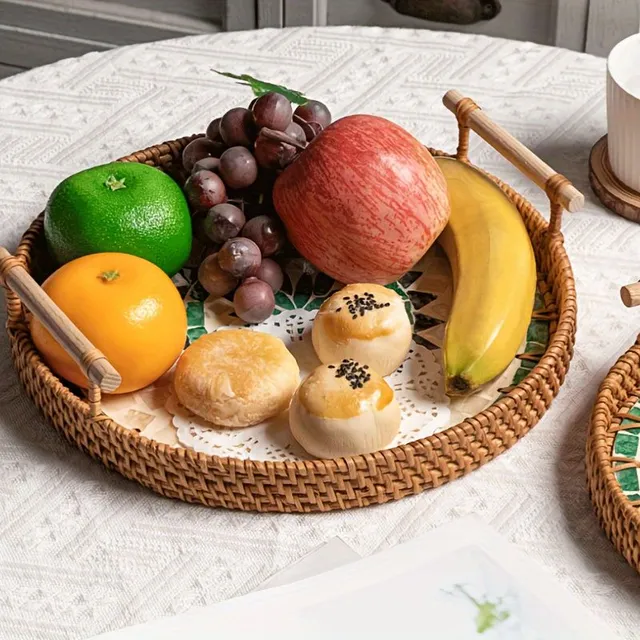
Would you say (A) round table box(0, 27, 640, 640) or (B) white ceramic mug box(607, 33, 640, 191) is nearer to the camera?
(A) round table box(0, 27, 640, 640)

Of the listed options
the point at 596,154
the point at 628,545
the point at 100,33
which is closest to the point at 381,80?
the point at 596,154

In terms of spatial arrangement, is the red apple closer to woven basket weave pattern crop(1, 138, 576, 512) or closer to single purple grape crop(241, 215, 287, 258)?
single purple grape crop(241, 215, 287, 258)

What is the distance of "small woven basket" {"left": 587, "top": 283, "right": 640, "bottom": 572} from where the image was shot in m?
0.69

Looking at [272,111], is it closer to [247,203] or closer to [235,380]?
[247,203]

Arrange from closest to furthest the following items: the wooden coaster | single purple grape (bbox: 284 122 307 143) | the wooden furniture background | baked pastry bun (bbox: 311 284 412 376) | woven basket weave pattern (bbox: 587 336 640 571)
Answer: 1. woven basket weave pattern (bbox: 587 336 640 571)
2. baked pastry bun (bbox: 311 284 412 376)
3. single purple grape (bbox: 284 122 307 143)
4. the wooden coaster
5. the wooden furniture background

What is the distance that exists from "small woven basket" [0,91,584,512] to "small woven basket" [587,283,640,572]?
0.05 m

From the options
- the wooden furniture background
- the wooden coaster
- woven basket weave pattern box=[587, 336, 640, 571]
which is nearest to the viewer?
woven basket weave pattern box=[587, 336, 640, 571]

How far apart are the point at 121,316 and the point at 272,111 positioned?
0.74 ft

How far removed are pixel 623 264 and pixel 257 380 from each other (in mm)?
386

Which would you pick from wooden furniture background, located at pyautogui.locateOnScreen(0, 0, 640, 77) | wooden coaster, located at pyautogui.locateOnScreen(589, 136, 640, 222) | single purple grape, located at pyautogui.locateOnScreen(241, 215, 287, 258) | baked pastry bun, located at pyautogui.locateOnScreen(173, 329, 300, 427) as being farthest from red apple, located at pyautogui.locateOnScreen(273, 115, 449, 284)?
wooden furniture background, located at pyautogui.locateOnScreen(0, 0, 640, 77)

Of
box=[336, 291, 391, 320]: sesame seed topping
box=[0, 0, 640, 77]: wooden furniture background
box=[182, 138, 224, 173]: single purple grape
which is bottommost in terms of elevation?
box=[0, 0, 640, 77]: wooden furniture background

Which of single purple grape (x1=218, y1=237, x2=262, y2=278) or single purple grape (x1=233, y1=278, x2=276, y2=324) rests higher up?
single purple grape (x1=218, y1=237, x2=262, y2=278)

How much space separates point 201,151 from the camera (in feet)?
3.06

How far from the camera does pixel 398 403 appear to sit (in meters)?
0.79
